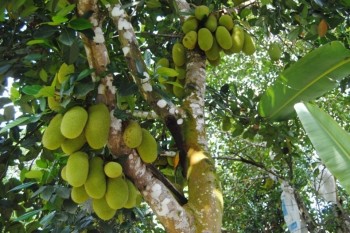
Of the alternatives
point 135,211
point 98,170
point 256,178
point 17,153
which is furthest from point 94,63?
point 256,178

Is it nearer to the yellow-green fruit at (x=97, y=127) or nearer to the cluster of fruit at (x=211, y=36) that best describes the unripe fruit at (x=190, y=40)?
the cluster of fruit at (x=211, y=36)

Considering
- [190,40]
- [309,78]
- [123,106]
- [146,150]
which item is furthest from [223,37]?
[146,150]

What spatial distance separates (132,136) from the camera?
1222 millimetres

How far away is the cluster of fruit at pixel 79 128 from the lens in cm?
117

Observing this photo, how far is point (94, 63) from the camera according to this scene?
4.16ft

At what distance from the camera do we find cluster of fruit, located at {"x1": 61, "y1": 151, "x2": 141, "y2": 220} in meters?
1.24

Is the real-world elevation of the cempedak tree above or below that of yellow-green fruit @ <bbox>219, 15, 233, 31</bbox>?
below

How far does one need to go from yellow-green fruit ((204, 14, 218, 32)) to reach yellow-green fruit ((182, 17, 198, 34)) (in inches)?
2.1

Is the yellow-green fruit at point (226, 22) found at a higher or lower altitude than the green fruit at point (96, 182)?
higher

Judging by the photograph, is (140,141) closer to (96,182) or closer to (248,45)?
(96,182)

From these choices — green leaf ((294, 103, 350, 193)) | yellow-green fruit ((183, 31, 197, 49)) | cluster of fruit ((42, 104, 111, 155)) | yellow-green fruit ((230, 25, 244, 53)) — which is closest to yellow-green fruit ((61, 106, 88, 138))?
cluster of fruit ((42, 104, 111, 155))

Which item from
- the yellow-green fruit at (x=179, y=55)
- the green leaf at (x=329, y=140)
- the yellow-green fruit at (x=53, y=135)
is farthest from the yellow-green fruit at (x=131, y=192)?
the yellow-green fruit at (x=179, y=55)

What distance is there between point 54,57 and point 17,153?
439 millimetres

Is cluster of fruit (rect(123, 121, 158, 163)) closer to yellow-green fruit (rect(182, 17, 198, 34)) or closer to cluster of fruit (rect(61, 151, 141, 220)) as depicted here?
cluster of fruit (rect(61, 151, 141, 220))
